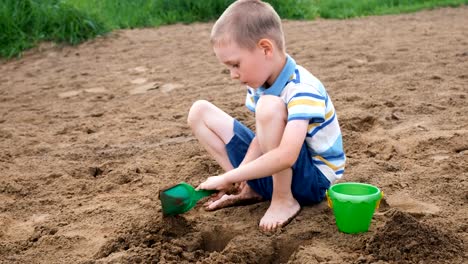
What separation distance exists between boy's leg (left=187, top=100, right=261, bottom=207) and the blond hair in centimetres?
36

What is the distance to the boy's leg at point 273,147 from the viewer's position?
2322 mm

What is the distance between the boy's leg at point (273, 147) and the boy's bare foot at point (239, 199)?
0.21 m

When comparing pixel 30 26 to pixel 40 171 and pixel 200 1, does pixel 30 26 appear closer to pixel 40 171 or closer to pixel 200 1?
pixel 200 1

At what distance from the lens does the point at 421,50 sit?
5.28 m

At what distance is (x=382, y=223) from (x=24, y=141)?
227 cm

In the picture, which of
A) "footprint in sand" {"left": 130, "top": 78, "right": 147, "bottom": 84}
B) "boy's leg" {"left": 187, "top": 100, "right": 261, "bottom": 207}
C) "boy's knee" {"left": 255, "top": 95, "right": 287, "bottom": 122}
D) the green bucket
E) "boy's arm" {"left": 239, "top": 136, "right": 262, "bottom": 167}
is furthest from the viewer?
"footprint in sand" {"left": 130, "top": 78, "right": 147, "bottom": 84}

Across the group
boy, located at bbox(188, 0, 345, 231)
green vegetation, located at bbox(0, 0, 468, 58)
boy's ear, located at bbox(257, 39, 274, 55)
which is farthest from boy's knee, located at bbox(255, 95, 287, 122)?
green vegetation, located at bbox(0, 0, 468, 58)

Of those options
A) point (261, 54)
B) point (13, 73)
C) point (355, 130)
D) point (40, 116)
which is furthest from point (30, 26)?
point (261, 54)

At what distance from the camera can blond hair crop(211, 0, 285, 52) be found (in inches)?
92.0

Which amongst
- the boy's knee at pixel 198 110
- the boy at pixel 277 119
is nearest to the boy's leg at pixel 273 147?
the boy at pixel 277 119

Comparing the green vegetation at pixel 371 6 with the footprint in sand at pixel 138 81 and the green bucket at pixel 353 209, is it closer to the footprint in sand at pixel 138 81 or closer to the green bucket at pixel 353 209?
the footprint in sand at pixel 138 81

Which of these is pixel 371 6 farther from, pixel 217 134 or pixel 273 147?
pixel 273 147

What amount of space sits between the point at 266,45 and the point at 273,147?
1.19ft

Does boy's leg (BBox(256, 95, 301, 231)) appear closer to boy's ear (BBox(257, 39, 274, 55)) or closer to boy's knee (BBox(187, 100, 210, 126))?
boy's ear (BBox(257, 39, 274, 55))
